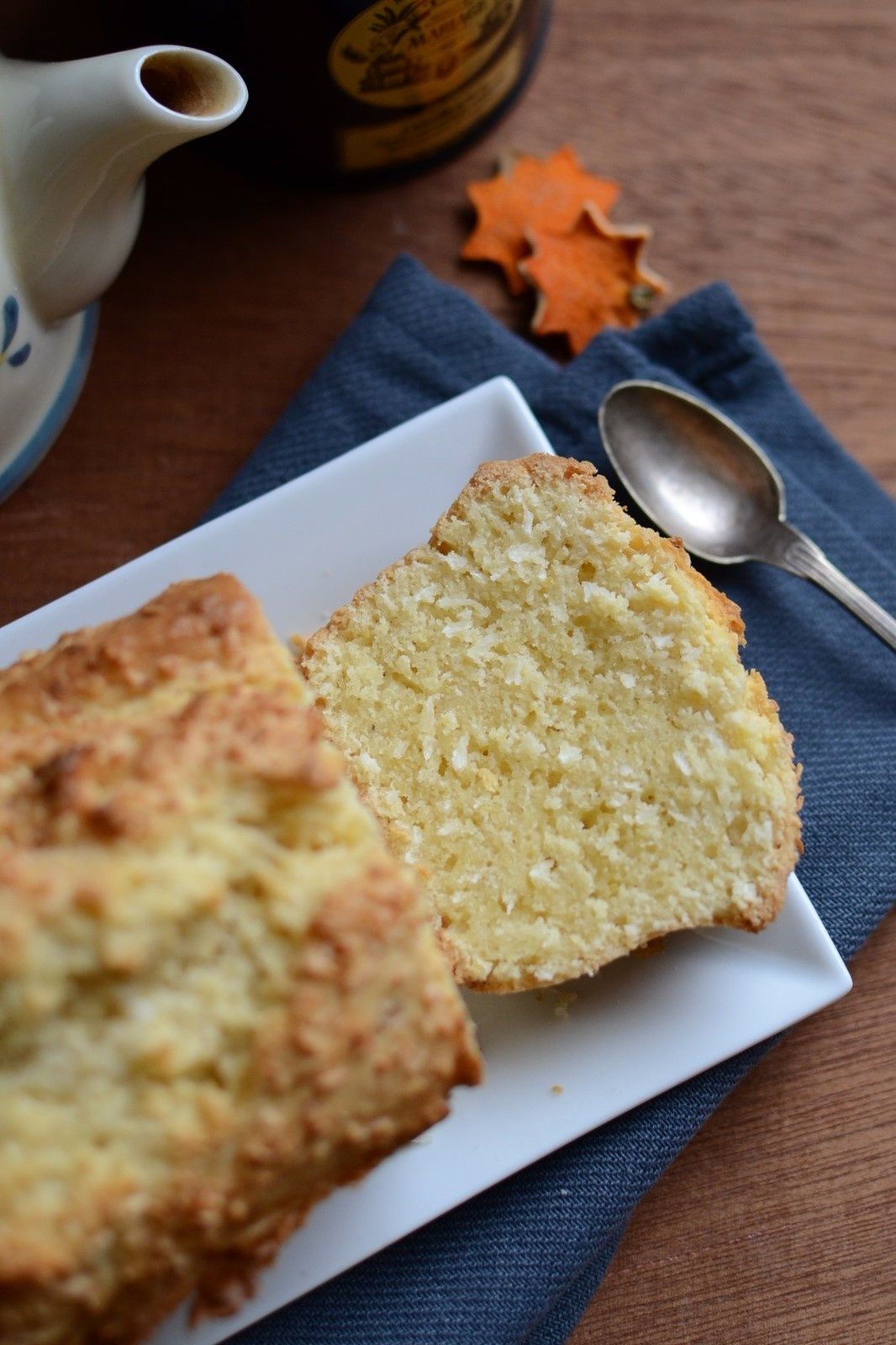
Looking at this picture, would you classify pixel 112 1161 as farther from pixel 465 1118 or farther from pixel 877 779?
pixel 877 779

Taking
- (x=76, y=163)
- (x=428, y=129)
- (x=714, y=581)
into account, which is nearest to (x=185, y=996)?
(x=76, y=163)

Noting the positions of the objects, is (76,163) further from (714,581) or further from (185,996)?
(714,581)

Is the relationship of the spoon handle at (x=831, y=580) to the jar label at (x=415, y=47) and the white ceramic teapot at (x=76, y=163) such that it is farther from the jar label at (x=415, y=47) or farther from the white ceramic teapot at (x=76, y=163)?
the white ceramic teapot at (x=76, y=163)

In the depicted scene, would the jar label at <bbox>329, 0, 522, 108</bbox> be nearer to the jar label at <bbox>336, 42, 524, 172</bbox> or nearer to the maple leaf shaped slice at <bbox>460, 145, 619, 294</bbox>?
the jar label at <bbox>336, 42, 524, 172</bbox>

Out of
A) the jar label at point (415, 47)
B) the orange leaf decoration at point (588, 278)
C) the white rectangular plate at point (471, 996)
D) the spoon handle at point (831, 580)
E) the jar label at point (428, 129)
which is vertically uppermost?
the jar label at point (415, 47)

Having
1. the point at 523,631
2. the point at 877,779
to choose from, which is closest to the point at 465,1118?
the point at 523,631

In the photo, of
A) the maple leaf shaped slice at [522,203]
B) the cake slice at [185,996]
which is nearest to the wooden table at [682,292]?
the maple leaf shaped slice at [522,203]
